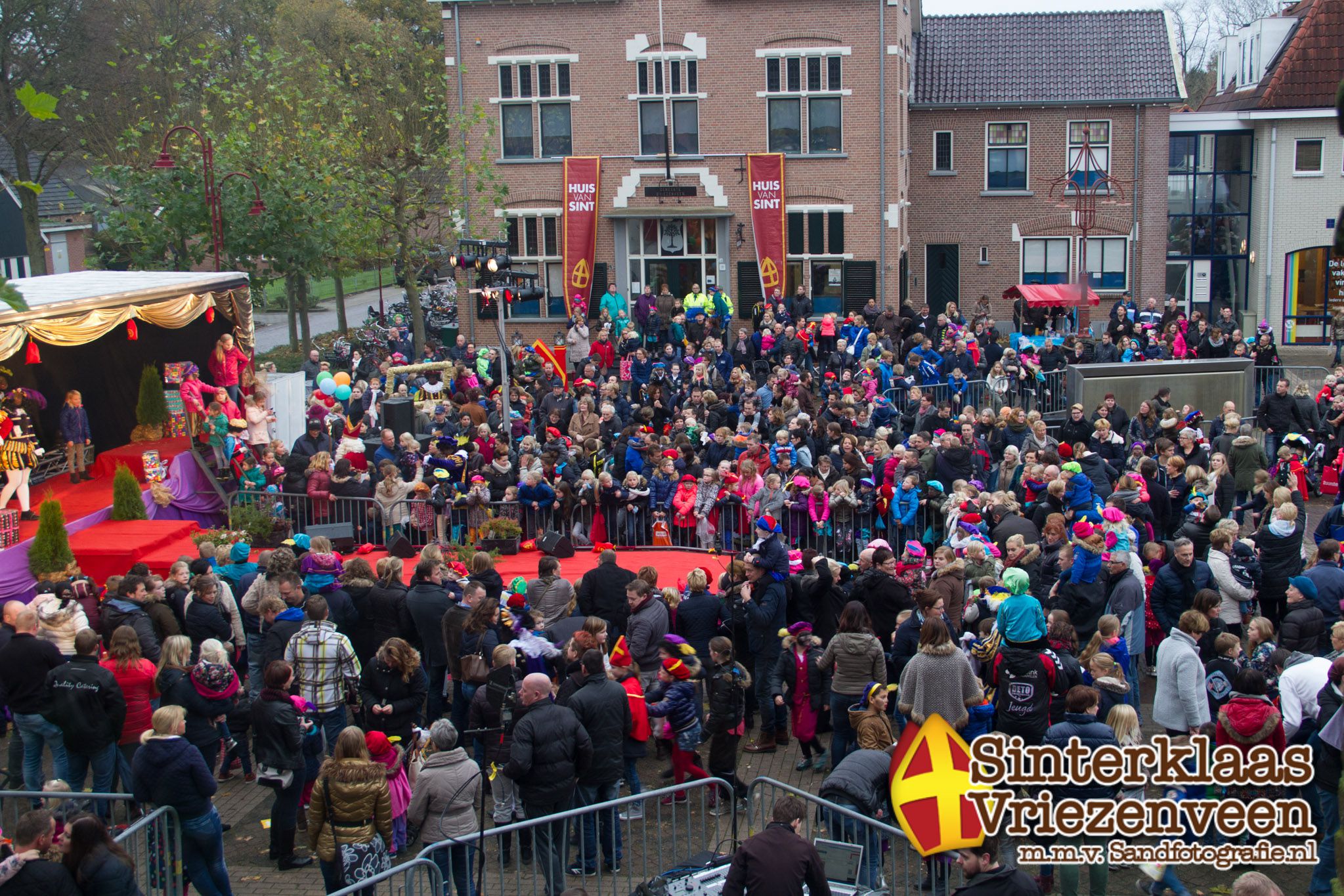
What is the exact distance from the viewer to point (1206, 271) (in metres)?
33.8

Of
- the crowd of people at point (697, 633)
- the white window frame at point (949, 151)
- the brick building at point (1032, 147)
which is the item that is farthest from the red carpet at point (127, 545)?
the white window frame at point (949, 151)

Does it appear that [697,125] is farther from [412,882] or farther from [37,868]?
[37,868]

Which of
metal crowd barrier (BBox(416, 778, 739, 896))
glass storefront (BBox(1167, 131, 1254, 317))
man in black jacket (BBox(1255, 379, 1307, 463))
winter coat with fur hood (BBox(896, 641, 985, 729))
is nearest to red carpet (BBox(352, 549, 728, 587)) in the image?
metal crowd barrier (BBox(416, 778, 739, 896))

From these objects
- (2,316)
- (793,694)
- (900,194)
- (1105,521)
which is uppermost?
(900,194)

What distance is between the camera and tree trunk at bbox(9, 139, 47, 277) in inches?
1474

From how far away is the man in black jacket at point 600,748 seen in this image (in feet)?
28.2

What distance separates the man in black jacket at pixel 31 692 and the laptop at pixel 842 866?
583 cm

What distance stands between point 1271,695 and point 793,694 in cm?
353

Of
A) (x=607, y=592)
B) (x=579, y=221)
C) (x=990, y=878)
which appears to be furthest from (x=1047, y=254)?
(x=990, y=878)

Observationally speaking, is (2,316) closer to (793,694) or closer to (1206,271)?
(793,694)

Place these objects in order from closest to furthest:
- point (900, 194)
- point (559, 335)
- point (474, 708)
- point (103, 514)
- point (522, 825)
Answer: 1. point (522, 825)
2. point (474, 708)
3. point (103, 514)
4. point (559, 335)
5. point (900, 194)

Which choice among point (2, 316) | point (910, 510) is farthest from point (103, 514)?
point (910, 510)

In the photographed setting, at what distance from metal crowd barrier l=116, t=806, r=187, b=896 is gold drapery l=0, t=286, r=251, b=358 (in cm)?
818

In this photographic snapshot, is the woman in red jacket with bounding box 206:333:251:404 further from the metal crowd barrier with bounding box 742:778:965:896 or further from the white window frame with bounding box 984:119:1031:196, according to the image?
the white window frame with bounding box 984:119:1031:196
